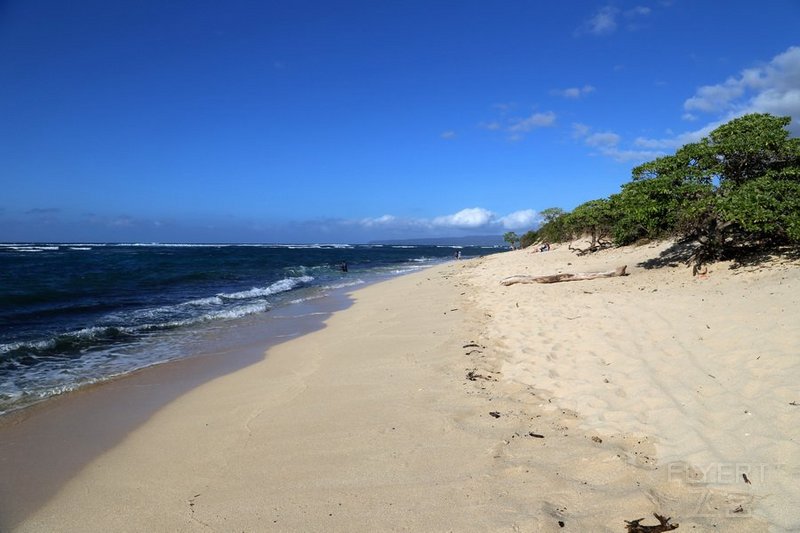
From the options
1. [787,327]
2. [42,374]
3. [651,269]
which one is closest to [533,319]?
[787,327]

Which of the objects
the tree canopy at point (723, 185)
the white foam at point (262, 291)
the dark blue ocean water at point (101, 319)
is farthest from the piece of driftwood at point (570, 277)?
the white foam at point (262, 291)

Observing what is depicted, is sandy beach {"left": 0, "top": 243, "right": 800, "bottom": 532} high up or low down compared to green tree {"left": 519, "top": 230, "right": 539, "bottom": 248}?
down

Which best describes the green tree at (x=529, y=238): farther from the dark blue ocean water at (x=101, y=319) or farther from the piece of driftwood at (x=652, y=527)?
the piece of driftwood at (x=652, y=527)

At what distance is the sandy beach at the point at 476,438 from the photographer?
2.92 metres

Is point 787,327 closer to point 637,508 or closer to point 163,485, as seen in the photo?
point 637,508

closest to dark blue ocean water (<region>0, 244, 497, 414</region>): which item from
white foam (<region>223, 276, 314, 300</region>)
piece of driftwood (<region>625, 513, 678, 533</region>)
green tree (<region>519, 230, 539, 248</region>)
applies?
white foam (<region>223, 276, 314, 300</region>)

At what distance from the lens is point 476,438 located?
393 cm

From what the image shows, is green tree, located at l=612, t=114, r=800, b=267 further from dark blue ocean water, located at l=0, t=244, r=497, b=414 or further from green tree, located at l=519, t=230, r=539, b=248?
green tree, located at l=519, t=230, r=539, b=248

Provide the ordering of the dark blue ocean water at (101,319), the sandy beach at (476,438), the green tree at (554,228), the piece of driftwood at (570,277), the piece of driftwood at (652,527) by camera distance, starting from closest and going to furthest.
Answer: the piece of driftwood at (652,527), the sandy beach at (476,438), the dark blue ocean water at (101,319), the piece of driftwood at (570,277), the green tree at (554,228)

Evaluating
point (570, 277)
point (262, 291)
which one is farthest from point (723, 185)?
point (262, 291)

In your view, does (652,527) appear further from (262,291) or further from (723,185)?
(262,291)

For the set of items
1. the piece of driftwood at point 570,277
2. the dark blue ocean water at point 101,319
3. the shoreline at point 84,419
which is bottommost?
the shoreline at point 84,419

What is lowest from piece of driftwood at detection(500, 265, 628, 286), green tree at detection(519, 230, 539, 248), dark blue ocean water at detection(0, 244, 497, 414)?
dark blue ocean water at detection(0, 244, 497, 414)

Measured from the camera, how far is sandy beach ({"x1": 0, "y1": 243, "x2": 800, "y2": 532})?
2924mm
